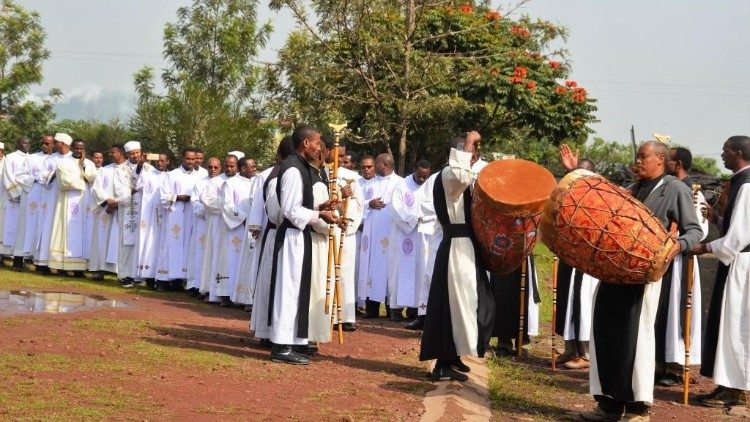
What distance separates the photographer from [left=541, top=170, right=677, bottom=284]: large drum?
800cm

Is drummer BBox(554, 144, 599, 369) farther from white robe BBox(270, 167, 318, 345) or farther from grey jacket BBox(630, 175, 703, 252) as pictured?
white robe BBox(270, 167, 318, 345)

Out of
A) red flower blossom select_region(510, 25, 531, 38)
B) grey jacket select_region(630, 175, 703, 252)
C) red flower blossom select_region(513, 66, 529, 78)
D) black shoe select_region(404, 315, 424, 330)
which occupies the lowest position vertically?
black shoe select_region(404, 315, 424, 330)

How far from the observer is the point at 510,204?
8.75 metres

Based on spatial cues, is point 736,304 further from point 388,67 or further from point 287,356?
point 388,67

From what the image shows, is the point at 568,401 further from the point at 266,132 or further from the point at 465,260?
the point at 266,132

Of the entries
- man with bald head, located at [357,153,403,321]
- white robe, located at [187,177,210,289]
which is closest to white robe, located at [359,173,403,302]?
man with bald head, located at [357,153,403,321]

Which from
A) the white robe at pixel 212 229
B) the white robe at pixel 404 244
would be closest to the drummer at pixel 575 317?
the white robe at pixel 404 244

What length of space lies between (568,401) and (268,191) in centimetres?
378

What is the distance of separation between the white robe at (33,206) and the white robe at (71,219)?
2.84ft

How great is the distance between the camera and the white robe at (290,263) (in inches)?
394

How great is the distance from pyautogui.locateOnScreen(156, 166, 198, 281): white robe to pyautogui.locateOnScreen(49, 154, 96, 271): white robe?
5.69ft

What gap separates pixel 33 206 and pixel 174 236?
357cm

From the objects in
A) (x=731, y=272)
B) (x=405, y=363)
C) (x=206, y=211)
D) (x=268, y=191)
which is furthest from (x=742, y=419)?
(x=206, y=211)

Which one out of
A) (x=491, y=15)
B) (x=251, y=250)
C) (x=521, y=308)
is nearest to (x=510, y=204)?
(x=521, y=308)
